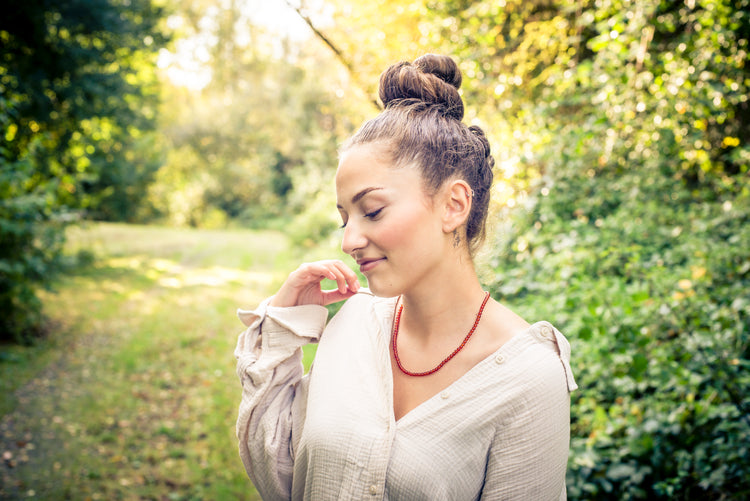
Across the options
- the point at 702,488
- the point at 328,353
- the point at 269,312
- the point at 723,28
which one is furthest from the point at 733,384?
the point at 723,28

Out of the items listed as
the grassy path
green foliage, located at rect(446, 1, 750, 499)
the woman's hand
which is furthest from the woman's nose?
the grassy path

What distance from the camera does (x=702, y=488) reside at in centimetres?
230

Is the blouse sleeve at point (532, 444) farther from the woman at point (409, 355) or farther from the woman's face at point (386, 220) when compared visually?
the woman's face at point (386, 220)

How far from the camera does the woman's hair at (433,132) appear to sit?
4.70 ft

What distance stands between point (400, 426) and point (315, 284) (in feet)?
1.90

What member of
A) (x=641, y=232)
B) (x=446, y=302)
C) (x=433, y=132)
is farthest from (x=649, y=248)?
(x=433, y=132)

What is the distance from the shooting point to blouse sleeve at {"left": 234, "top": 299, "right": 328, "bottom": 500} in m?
1.55

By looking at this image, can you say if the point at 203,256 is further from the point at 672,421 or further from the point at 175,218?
the point at 672,421

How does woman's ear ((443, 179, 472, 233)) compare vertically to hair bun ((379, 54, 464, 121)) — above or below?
below

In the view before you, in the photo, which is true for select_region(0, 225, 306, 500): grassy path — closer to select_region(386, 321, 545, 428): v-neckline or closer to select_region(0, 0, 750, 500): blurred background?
select_region(0, 0, 750, 500): blurred background

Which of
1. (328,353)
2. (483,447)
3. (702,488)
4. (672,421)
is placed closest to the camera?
(483,447)

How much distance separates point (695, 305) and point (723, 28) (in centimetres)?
271

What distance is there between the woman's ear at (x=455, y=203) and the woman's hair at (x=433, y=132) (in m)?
0.04

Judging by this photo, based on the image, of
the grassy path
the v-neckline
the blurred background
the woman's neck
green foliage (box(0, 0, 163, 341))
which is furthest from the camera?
green foliage (box(0, 0, 163, 341))
